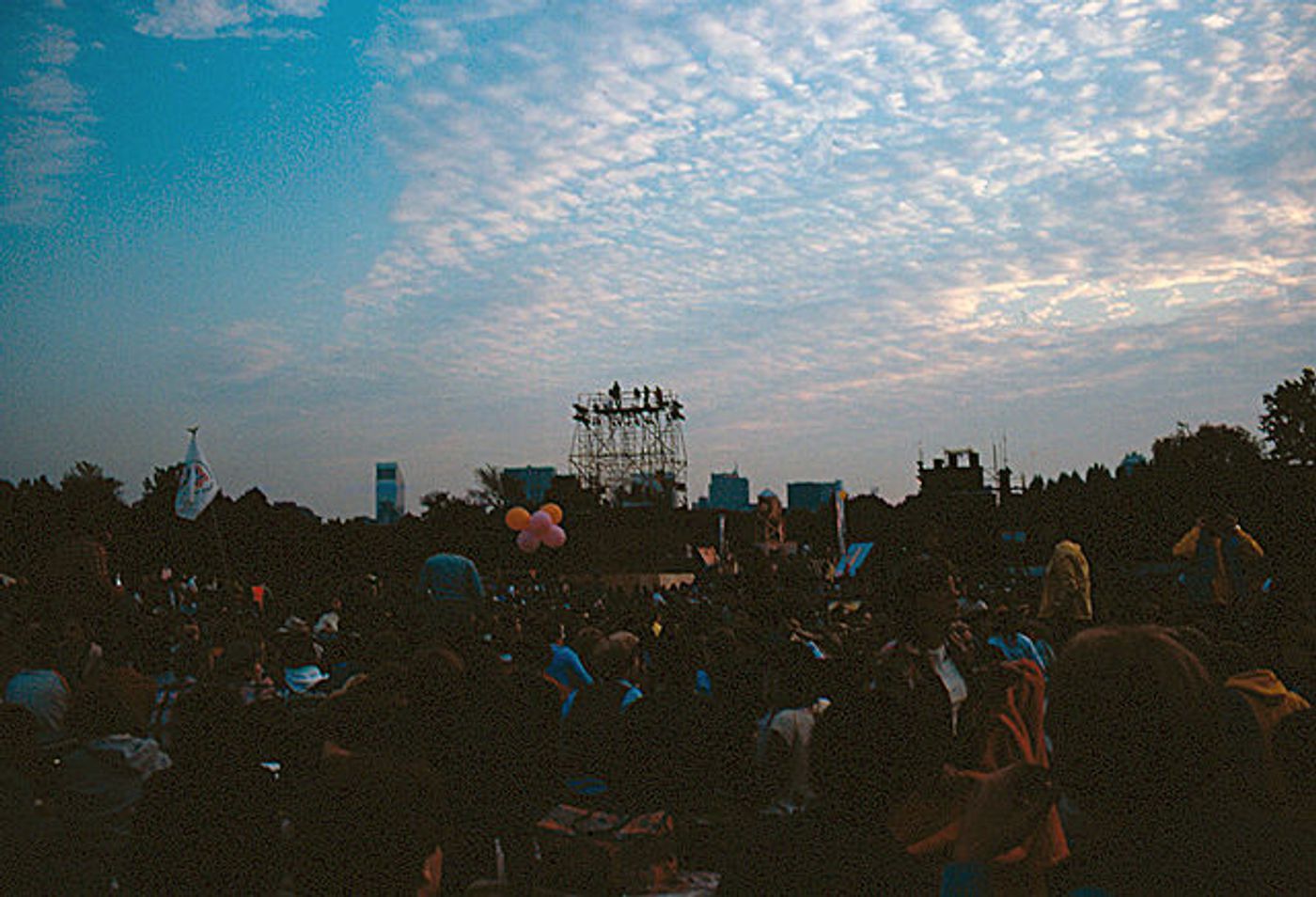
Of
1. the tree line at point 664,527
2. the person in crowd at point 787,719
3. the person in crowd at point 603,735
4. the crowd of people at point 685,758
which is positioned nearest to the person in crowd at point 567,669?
the crowd of people at point 685,758

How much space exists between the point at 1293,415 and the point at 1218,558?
164ft

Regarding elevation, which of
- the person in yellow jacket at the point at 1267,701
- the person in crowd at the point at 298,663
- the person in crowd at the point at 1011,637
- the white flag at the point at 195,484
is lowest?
the person in crowd at the point at 298,663

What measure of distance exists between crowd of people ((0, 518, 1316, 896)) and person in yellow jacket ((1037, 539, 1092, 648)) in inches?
73.5

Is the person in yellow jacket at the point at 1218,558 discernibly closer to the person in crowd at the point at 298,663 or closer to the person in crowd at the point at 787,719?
the person in crowd at the point at 787,719

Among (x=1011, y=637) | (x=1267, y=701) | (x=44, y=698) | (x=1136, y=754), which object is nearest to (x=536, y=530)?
(x=1011, y=637)

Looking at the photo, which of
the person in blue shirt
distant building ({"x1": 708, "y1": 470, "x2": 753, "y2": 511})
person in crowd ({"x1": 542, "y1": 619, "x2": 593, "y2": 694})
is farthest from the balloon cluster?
distant building ({"x1": 708, "y1": 470, "x2": 753, "y2": 511})

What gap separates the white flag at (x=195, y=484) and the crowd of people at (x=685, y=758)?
9511 mm

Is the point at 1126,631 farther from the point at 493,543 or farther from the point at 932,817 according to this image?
the point at 493,543

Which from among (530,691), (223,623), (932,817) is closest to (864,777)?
(932,817)

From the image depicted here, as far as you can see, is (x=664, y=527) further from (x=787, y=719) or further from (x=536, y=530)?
(x=787, y=719)

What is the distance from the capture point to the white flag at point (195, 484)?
18906 millimetres

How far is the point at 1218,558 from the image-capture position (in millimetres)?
12758

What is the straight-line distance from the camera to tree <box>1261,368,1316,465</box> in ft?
174

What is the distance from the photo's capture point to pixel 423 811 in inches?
124
